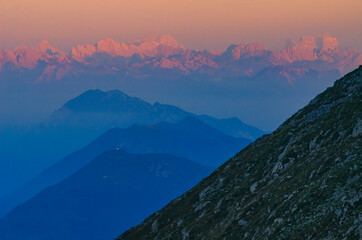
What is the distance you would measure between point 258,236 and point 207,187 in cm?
3802

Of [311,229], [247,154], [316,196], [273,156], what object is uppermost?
Answer: [247,154]

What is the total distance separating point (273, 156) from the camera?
258 ft

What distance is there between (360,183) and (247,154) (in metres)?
48.4

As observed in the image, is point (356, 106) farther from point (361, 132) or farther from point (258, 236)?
point (258, 236)

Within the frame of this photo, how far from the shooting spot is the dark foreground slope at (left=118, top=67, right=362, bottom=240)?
4478 centimetres

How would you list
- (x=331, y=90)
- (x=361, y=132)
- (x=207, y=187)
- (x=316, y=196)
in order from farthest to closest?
(x=331, y=90)
(x=207, y=187)
(x=361, y=132)
(x=316, y=196)

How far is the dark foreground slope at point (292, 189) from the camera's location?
4478cm

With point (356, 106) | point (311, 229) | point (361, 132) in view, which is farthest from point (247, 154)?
point (311, 229)

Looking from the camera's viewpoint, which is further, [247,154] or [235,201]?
[247,154]

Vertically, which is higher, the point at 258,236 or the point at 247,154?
the point at 247,154

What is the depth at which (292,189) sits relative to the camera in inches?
2167

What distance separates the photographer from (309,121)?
A: 3206 inches

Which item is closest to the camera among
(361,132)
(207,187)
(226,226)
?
(361,132)

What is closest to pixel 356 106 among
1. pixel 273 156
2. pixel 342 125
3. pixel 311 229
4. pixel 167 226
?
pixel 342 125
